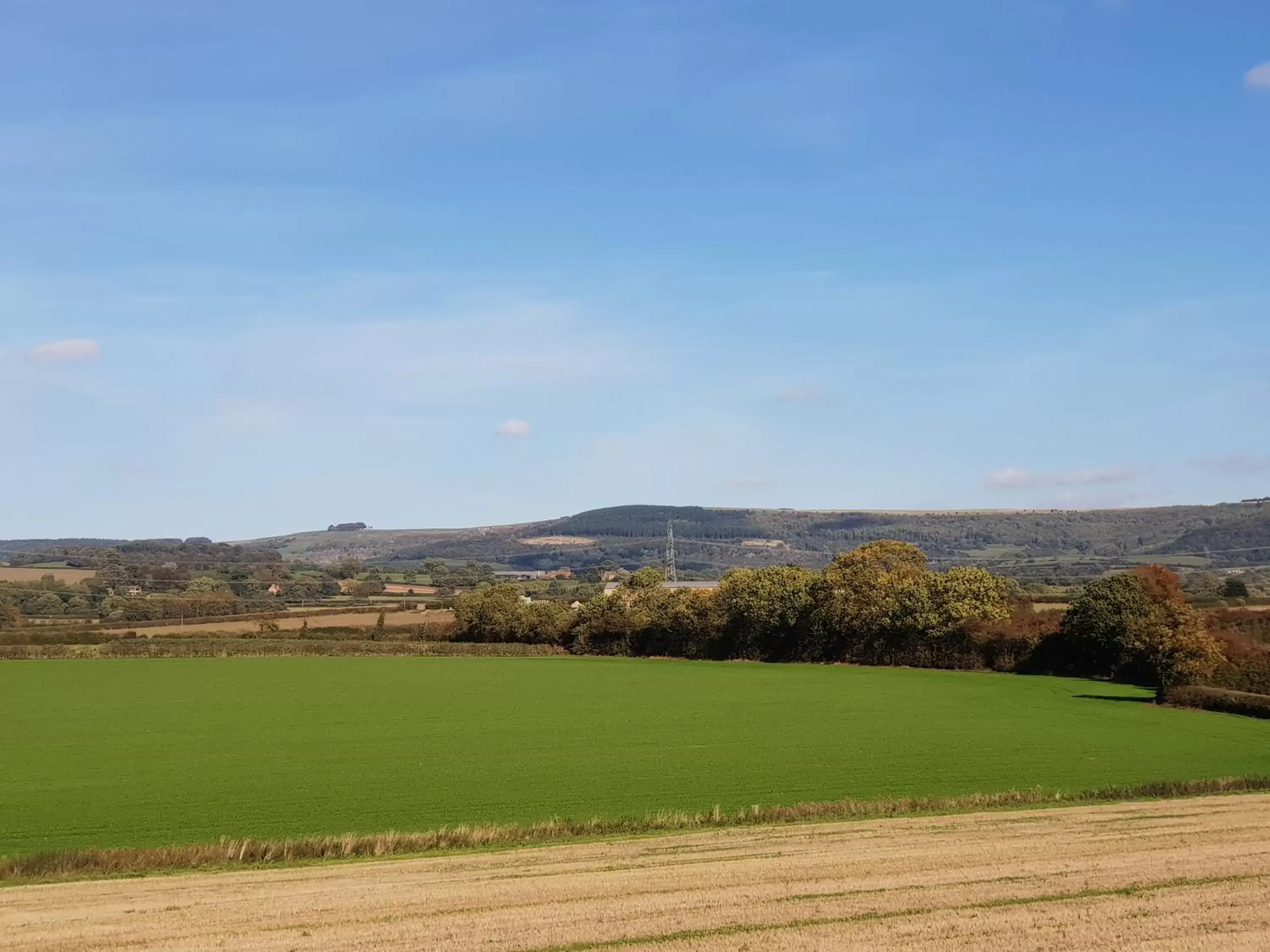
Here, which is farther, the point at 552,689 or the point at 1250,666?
the point at 552,689

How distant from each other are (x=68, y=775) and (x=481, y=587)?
2854 inches

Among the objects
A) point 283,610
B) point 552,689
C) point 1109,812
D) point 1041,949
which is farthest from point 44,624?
point 1041,949

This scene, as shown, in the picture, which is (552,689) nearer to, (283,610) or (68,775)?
(68,775)

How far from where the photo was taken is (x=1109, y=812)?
29.2m

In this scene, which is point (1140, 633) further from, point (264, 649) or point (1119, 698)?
point (264, 649)

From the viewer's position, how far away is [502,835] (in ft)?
86.9

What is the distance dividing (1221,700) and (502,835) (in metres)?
43.6

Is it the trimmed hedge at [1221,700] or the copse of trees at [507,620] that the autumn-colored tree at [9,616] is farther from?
the trimmed hedge at [1221,700]

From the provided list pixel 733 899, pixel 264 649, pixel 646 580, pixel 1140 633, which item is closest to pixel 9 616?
pixel 264 649

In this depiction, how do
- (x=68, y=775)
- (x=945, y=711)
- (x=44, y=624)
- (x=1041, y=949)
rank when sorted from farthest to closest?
(x=44, y=624) → (x=945, y=711) → (x=68, y=775) → (x=1041, y=949)

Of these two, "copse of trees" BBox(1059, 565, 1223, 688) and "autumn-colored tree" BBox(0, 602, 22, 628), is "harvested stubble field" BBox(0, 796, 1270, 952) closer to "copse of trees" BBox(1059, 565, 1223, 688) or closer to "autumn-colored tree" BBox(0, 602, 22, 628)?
"copse of trees" BBox(1059, 565, 1223, 688)

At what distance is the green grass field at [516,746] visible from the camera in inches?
1195

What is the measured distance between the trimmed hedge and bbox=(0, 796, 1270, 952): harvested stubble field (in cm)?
3150

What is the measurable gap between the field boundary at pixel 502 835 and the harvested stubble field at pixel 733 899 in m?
1.09
